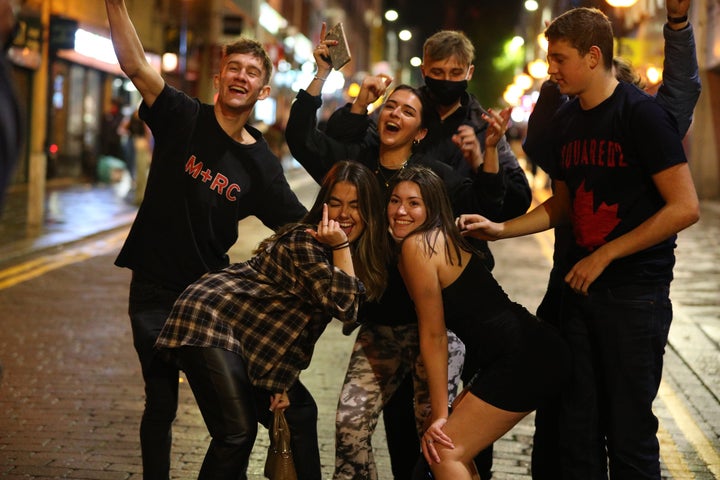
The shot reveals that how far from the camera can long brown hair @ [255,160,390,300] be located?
406 centimetres

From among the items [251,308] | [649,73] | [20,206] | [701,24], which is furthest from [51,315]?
[701,24]

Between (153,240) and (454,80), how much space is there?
155 centimetres

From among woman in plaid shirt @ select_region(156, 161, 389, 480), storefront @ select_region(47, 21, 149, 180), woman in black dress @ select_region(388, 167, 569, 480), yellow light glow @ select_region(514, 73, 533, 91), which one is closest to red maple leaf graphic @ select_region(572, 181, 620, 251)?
woman in black dress @ select_region(388, 167, 569, 480)

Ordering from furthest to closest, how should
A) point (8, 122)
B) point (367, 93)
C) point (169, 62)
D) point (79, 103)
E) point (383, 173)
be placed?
point (79, 103) < point (169, 62) < point (367, 93) < point (383, 173) < point (8, 122)

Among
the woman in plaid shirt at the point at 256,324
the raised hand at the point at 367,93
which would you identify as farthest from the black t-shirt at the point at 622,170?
the raised hand at the point at 367,93

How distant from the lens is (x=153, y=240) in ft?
14.2

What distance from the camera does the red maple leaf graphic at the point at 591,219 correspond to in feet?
12.8

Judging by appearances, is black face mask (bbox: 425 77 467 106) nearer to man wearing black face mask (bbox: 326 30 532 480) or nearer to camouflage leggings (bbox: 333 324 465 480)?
man wearing black face mask (bbox: 326 30 532 480)

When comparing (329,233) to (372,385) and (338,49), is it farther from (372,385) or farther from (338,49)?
(338,49)

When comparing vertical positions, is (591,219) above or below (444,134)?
below

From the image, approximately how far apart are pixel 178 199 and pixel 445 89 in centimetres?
135

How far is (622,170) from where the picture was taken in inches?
151

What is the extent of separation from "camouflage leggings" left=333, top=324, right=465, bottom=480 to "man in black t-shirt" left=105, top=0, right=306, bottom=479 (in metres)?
0.71

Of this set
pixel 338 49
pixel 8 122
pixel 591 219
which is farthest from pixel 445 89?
pixel 8 122
